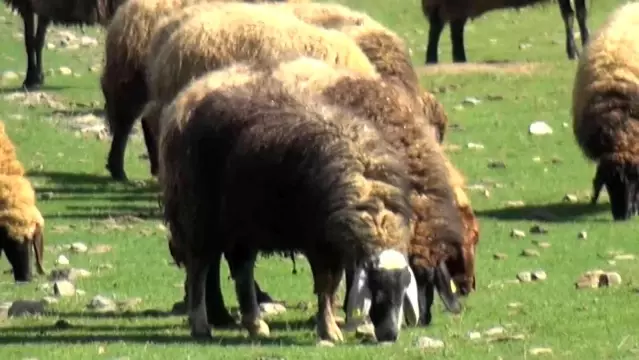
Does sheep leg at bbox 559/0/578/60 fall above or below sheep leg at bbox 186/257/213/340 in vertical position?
below

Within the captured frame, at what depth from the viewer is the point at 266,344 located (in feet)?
33.6

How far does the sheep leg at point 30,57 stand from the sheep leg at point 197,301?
599 inches

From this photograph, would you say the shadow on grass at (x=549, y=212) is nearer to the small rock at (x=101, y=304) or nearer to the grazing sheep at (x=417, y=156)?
the small rock at (x=101, y=304)

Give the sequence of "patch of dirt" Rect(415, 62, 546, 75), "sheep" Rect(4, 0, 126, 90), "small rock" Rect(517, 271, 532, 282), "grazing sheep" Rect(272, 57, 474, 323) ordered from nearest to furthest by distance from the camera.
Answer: "grazing sheep" Rect(272, 57, 474, 323)
"small rock" Rect(517, 271, 532, 282)
"sheep" Rect(4, 0, 126, 90)
"patch of dirt" Rect(415, 62, 546, 75)

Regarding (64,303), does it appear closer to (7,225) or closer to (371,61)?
(7,225)

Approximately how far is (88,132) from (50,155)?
1.46 metres

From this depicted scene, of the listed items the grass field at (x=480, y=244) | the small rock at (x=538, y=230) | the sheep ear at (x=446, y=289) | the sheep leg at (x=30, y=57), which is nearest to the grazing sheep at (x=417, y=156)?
the sheep ear at (x=446, y=289)

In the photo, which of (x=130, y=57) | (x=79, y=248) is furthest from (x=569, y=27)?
(x=79, y=248)

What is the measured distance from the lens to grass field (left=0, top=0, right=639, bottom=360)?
33.1 feet

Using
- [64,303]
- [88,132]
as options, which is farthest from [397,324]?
[88,132]

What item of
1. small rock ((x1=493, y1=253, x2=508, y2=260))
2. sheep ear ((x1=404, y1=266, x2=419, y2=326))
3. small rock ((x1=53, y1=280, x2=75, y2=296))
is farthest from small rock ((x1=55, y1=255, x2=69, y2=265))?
sheep ear ((x1=404, y1=266, x2=419, y2=326))

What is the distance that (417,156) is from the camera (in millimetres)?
10258

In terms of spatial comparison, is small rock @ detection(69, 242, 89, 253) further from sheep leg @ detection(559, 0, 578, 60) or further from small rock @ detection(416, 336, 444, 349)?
sheep leg @ detection(559, 0, 578, 60)

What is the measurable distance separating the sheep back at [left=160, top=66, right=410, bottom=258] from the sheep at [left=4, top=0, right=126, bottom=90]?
13.8 metres
